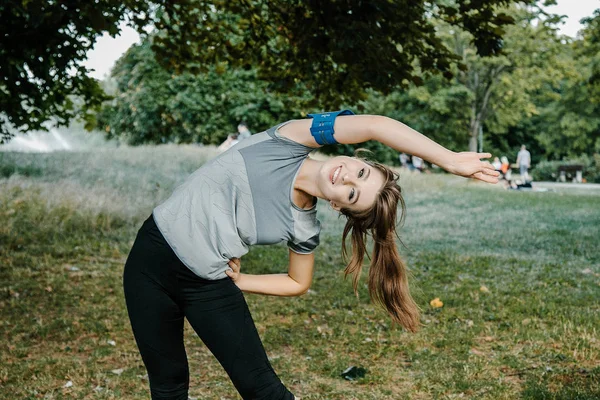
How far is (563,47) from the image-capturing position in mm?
31422

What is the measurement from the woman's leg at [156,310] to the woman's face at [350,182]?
2.43ft

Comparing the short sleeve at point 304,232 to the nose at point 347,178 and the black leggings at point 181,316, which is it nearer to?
the nose at point 347,178

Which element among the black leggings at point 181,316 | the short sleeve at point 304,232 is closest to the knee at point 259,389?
the black leggings at point 181,316

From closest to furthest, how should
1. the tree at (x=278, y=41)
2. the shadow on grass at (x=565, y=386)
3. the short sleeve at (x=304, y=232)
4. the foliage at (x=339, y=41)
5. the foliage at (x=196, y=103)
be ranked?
the short sleeve at (x=304, y=232) < the shadow on grass at (x=565, y=386) < the tree at (x=278, y=41) < the foliage at (x=339, y=41) < the foliage at (x=196, y=103)

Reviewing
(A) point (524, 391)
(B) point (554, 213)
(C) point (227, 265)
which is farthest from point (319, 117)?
(B) point (554, 213)

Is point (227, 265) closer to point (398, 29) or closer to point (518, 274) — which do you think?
point (398, 29)

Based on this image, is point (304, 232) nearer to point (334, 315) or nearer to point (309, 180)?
point (309, 180)

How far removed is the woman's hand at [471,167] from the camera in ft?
8.29

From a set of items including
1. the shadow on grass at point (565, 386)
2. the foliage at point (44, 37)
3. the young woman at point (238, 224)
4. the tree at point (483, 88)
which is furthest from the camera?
the tree at point (483, 88)

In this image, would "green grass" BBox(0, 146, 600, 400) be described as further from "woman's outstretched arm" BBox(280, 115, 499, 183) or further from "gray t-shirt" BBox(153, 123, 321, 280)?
"woman's outstretched arm" BBox(280, 115, 499, 183)

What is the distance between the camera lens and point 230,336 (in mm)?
2707

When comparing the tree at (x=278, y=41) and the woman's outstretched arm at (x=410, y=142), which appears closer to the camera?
the woman's outstretched arm at (x=410, y=142)

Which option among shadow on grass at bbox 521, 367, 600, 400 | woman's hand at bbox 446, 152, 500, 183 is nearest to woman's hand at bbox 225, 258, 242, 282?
woman's hand at bbox 446, 152, 500, 183

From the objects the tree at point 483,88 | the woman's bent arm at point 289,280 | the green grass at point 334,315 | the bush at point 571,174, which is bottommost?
Result: the green grass at point 334,315
